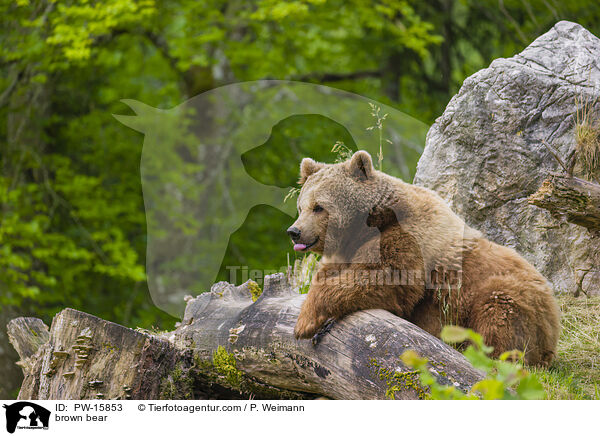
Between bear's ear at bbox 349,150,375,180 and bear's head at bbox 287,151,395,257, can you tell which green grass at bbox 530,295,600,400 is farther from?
bear's ear at bbox 349,150,375,180

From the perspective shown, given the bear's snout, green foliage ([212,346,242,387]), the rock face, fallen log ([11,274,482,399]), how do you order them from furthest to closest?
1. the rock face
2. green foliage ([212,346,242,387])
3. the bear's snout
4. fallen log ([11,274,482,399])

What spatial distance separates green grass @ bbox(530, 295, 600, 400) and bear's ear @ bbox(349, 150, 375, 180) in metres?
1.65

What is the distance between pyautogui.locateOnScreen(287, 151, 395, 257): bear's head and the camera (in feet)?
12.1

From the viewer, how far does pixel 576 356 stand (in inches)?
163

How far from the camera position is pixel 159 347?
12.3ft

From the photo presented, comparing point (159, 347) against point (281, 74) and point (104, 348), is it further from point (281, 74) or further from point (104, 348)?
point (281, 74)

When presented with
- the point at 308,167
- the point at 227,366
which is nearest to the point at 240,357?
the point at 227,366

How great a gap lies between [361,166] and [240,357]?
1546 mm

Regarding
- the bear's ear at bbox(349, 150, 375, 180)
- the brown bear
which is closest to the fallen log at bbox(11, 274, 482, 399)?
the brown bear

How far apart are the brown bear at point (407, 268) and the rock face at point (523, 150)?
154cm

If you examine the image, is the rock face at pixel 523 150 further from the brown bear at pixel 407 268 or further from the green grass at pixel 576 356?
the brown bear at pixel 407 268
